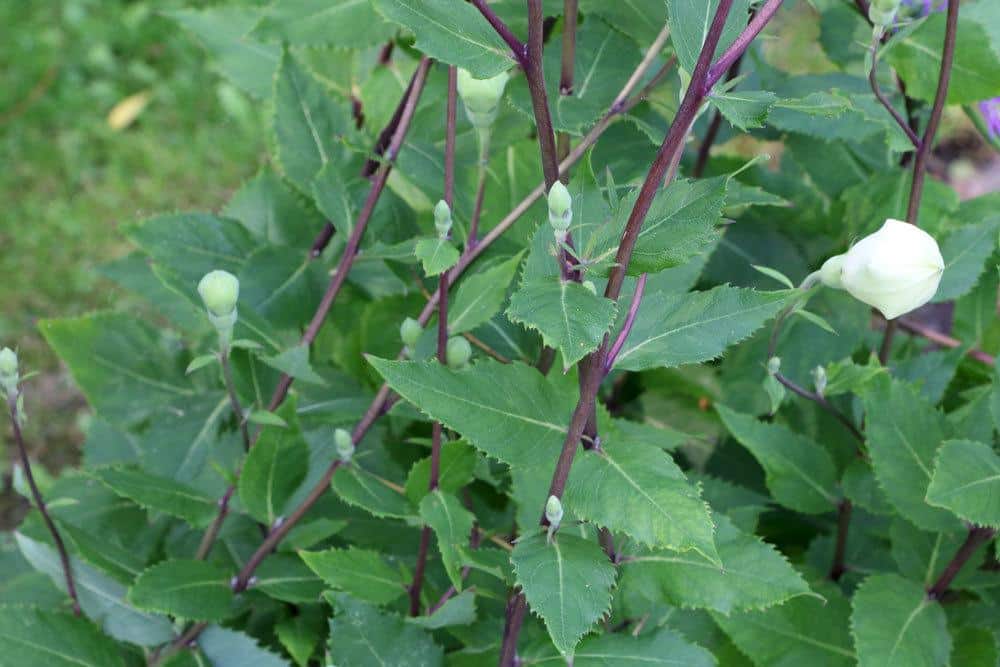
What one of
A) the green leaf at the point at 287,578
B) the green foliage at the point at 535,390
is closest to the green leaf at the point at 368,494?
the green foliage at the point at 535,390

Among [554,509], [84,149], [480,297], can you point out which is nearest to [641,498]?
[554,509]

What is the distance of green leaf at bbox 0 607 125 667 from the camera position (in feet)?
3.20

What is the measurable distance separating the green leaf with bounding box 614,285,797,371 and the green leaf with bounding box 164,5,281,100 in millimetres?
762

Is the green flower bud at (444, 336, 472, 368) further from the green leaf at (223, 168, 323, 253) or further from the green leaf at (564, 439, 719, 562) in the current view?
the green leaf at (223, 168, 323, 253)

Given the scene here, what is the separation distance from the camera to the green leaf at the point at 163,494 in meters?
1.01

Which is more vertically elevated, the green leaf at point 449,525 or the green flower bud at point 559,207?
the green flower bud at point 559,207

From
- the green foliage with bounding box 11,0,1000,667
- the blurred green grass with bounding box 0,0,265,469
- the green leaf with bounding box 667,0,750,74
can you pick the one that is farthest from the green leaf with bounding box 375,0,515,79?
the blurred green grass with bounding box 0,0,265,469

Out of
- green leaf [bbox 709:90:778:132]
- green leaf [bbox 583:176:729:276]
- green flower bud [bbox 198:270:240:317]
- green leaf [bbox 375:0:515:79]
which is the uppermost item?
green leaf [bbox 375:0:515:79]

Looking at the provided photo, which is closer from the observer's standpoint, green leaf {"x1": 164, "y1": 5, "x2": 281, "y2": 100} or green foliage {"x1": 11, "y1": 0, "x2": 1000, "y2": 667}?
green foliage {"x1": 11, "y1": 0, "x2": 1000, "y2": 667}

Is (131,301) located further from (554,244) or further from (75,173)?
(554,244)

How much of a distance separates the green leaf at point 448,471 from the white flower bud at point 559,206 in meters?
0.32

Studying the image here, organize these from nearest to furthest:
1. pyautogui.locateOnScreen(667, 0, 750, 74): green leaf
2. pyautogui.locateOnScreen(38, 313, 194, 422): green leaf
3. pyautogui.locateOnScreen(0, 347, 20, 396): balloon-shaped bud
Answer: pyautogui.locateOnScreen(667, 0, 750, 74): green leaf → pyautogui.locateOnScreen(0, 347, 20, 396): balloon-shaped bud → pyautogui.locateOnScreen(38, 313, 194, 422): green leaf

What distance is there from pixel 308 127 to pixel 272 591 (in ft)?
1.64

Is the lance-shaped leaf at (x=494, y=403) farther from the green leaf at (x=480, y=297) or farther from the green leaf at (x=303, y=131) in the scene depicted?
the green leaf at (x=303, y=131)
